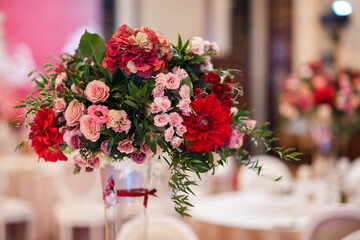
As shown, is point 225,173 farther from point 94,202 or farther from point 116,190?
point 116,190

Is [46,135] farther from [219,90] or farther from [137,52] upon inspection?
[219,90]

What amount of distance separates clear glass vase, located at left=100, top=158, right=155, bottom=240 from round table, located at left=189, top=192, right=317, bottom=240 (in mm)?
1505

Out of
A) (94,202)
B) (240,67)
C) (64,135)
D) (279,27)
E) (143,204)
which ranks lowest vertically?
(94,202)

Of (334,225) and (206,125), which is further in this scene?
(334,225)

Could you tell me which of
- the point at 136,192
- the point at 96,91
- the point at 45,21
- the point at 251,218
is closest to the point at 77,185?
the point at 251,218

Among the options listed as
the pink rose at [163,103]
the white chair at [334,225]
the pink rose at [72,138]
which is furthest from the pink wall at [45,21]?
the pink rose at [163,103]

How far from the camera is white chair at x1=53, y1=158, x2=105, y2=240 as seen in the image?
4492 mm

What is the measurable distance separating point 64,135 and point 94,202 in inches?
128

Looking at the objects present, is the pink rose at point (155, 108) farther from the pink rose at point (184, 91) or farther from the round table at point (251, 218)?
the round table at point (251, 218)

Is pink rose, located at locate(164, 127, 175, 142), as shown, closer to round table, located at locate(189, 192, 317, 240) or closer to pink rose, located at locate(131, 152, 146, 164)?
pink rose, located at locate(131, 152, 146, 164)

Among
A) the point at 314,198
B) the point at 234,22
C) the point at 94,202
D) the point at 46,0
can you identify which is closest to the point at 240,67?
the point at 234,22

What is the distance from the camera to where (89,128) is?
1405 mm

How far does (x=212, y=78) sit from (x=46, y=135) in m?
0.51

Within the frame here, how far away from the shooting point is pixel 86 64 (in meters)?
1.48
